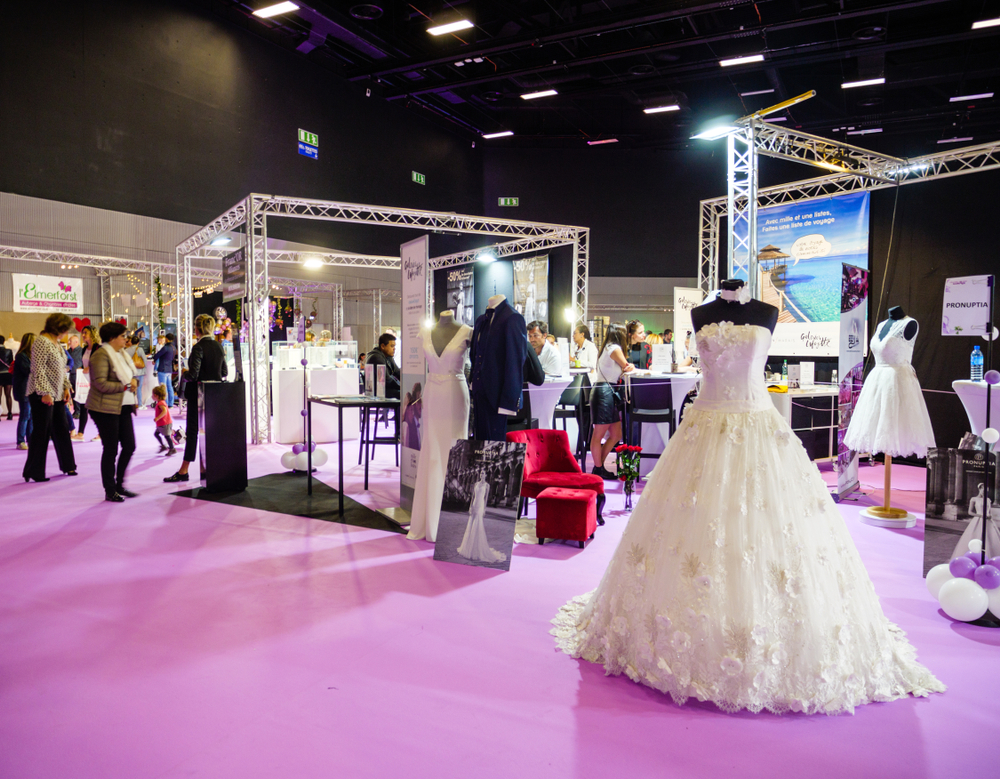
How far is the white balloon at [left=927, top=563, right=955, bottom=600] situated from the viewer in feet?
10.5

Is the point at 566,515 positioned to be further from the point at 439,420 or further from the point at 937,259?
the point at 937,259

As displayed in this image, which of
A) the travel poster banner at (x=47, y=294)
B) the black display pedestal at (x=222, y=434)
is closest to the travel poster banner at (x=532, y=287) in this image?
the black display pedestal at (x=222, y=434)

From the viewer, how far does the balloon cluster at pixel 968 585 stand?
298 centimetres

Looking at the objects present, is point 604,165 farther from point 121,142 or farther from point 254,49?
point 121,142

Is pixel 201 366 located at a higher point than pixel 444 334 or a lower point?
lower

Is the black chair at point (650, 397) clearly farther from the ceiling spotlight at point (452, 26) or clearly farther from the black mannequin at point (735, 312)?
the ceiling spotlight at point (452, 26)

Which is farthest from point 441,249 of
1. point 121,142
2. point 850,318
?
point 850,318

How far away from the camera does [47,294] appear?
13.0 meters

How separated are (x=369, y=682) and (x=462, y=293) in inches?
542

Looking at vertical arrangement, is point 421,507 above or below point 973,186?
below

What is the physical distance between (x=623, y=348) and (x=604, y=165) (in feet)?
34.9

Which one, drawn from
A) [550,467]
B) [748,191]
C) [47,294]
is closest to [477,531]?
[550,467]

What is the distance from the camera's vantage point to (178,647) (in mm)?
2744

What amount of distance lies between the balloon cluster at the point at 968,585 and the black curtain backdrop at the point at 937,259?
5036mm
